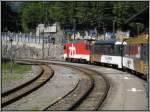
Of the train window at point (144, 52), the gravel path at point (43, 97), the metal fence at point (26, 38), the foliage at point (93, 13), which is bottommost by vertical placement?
the gravel path at point (43, 97)

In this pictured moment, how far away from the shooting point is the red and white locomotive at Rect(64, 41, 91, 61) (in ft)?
182

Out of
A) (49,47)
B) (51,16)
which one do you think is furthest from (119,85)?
(51,16)

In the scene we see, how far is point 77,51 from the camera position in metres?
59.2

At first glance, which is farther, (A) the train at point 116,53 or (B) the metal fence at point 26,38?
(B) the metal fence at point 26,38

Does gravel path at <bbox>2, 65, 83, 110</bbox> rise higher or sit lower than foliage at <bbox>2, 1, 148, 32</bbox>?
lower

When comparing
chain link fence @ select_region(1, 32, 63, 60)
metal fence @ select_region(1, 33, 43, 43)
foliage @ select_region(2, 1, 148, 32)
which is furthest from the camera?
foliage @ select_region(2, 1, 148, 32)

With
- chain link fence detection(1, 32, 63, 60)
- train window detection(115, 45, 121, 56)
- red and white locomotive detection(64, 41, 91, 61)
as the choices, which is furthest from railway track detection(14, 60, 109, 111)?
chain link fence detection(1, 32, 63, 60)

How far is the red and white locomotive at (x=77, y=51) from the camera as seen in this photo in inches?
2184

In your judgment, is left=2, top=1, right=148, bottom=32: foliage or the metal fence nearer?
the metal fence

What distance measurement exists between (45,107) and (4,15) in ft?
386

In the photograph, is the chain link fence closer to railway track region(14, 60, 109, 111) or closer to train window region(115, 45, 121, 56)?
train window region(115, 45, 121, 56)

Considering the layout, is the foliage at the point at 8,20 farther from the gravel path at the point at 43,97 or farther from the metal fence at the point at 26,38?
the gravel path at the point at 43,97

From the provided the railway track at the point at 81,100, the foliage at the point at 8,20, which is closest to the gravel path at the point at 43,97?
the railway track at the point at 81,100

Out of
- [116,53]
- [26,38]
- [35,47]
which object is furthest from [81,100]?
[26,38]
